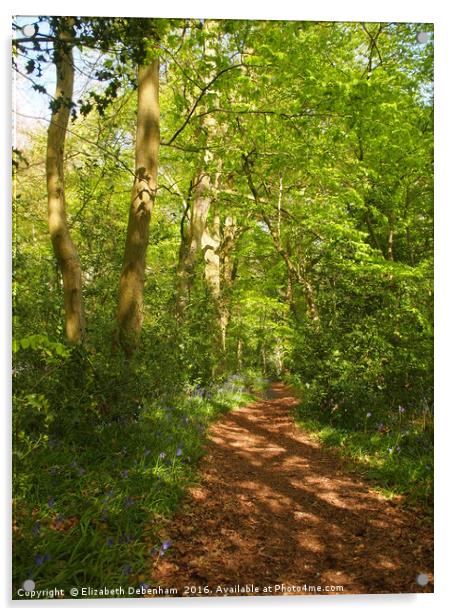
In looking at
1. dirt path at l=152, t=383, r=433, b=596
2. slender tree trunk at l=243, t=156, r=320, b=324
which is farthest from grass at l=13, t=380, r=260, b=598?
slender tree trunk at l=243, t=156, r=320, b=324

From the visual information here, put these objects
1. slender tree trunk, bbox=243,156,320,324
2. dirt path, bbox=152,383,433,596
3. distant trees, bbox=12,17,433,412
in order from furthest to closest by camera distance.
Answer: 1. slender tree trunk, bbox=243,156,320,324
2. distant trees, bbox=12,17,433,412
3. dirt path, bbox=152,383,433,596

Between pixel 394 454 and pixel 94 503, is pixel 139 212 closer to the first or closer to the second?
pixel 94 503

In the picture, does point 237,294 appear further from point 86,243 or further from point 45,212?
point 45,212

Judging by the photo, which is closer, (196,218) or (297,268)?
(196,218)

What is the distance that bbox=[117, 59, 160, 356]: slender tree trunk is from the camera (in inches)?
159

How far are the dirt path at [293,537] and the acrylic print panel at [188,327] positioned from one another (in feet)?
0.05

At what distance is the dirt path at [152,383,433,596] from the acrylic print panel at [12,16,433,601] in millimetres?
16

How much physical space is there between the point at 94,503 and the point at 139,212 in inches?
104

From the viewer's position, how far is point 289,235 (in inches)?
334

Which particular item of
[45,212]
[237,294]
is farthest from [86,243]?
[237,294]

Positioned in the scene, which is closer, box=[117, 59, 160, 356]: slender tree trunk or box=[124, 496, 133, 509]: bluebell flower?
box=[124, 496, 133, 509]: bluebell flower

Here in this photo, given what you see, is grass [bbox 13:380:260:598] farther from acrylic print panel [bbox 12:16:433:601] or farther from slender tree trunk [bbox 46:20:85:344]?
slender tree trunk [bbox 46:20:85:344]

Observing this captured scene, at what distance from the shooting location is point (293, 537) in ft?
9.66

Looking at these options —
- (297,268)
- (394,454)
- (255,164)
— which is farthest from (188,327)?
(394,454)
